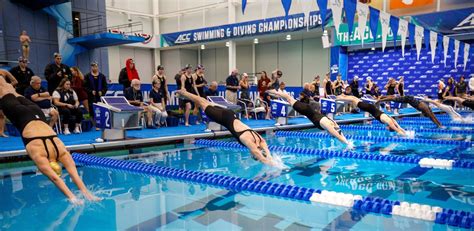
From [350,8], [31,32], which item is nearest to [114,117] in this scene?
[350,8]

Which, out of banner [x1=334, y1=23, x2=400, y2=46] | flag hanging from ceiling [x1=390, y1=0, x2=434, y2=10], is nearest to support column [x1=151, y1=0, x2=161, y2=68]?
banner [x1=334, y1=23, x2=400, y2=46]

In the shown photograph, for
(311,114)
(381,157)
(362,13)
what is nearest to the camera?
(381,157)

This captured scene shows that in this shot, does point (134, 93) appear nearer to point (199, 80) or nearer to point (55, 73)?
point (55, 73)

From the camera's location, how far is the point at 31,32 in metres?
13.9

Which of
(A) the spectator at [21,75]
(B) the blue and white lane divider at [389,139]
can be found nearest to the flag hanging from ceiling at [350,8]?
(B) the blue and white lane divider at [389,139]

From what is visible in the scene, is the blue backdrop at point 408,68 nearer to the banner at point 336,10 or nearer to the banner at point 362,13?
the banner at point 362,13

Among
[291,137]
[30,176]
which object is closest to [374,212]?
[30,176]

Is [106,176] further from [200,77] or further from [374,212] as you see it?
[200,77]

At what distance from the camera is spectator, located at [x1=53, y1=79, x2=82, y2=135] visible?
6.91 metres

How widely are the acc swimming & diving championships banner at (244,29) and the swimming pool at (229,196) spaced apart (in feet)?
36.3

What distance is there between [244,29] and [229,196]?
1681 cm

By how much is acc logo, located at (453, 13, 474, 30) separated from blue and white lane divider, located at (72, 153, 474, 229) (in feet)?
45.9

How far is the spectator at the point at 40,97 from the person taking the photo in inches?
253

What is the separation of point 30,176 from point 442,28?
1564cm
